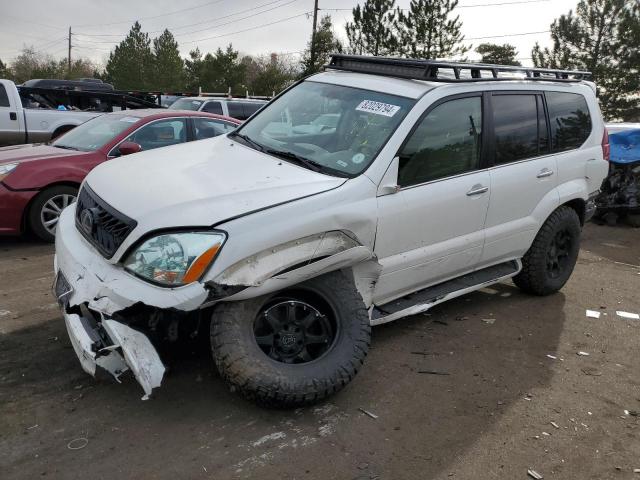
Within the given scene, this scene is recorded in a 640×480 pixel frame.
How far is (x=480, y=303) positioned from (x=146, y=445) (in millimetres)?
3246

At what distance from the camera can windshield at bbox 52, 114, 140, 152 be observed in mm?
6699

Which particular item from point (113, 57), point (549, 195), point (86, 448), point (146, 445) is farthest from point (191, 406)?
point (113, 57)

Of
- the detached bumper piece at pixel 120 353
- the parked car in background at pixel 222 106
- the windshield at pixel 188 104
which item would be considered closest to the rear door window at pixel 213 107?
the parked car in background at pixel 222 106

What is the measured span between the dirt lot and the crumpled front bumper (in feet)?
1.17

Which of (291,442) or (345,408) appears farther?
(345,408)

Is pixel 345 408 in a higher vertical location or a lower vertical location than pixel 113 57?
lower

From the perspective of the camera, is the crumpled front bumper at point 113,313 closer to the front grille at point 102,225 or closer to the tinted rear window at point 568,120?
the front grille at point 102,225

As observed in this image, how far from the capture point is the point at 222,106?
14.2 metres

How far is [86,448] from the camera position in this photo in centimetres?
280

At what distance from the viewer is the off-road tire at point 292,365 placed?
295cm

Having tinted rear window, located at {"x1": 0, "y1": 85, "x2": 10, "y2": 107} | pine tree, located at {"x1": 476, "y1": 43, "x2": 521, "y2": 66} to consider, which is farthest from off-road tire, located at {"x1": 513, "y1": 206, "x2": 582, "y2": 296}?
pine tree, located at {"x1": 476, "y1": 43, "x2": 521, "y2": 66}

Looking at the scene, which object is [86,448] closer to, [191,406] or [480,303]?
[191,406]

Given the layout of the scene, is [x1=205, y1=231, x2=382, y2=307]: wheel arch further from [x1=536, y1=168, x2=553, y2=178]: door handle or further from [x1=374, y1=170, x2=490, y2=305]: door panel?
[x1=536, y1=168, x2=553, y2=178]: door handle

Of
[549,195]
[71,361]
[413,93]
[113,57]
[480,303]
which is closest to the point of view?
[71,361]
